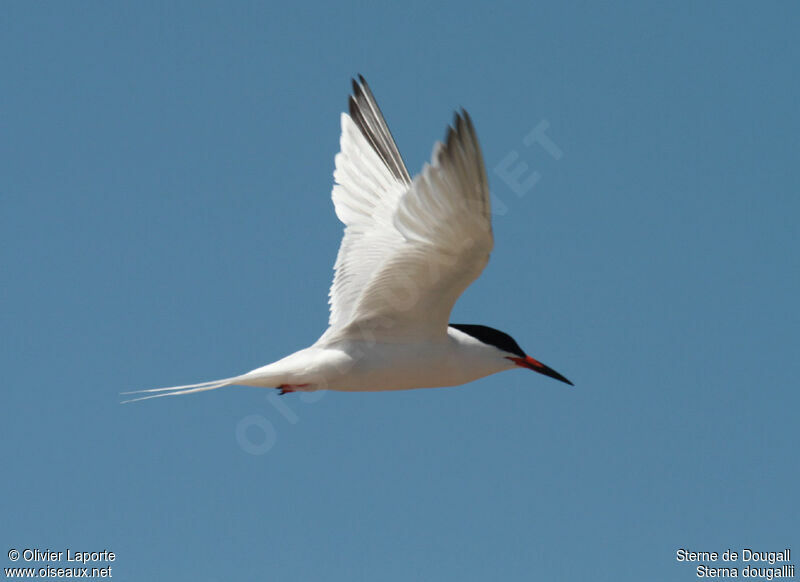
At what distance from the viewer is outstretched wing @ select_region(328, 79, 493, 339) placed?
5.82 m

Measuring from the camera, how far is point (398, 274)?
674 centimetres

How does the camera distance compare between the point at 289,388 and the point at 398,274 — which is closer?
the point at 398,274

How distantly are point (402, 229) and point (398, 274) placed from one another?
1.51 feet

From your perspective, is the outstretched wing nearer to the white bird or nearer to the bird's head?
the white bird

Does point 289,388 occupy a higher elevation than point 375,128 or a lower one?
lower

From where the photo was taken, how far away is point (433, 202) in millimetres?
5980

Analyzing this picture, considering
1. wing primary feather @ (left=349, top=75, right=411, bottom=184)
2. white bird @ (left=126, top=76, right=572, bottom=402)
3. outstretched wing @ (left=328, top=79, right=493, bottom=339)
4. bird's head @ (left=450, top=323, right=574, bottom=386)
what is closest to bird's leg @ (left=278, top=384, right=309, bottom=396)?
white bird @ (left=126, top=76, right=572, bottom=402)

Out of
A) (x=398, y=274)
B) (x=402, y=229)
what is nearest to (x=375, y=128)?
(x=398, y=274)

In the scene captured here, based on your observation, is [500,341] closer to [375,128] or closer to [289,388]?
[289,388]

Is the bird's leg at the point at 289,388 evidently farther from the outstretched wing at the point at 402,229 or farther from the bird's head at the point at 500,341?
the bird's head at the point at 500,341

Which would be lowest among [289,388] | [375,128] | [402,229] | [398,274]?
[289,388]

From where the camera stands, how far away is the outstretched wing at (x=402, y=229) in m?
5.82

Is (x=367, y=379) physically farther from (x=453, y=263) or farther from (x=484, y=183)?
(x=484, y=183)

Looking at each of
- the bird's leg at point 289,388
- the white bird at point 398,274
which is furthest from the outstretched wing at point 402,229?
the bird's leg at point 289,388
